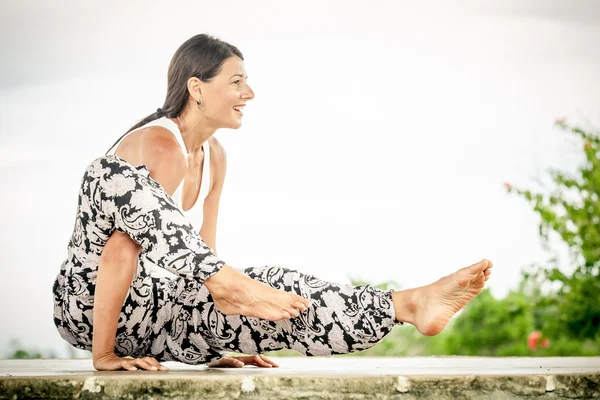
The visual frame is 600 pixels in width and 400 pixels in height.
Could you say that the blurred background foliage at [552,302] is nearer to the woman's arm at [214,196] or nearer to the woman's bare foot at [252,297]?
the woman's arm at [214,196]

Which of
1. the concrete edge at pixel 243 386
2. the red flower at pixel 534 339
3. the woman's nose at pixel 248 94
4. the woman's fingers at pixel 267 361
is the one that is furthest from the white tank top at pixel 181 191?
the red flower at pixel 534 339

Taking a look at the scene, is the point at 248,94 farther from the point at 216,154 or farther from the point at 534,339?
the point at 534,339

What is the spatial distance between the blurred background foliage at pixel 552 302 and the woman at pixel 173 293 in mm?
2904

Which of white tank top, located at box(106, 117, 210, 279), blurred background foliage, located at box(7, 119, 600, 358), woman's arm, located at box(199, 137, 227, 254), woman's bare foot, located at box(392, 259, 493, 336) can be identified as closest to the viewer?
woman's bare foot, located at box(392, 259, 493, 336)

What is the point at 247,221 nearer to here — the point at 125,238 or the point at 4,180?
the point at 4,180

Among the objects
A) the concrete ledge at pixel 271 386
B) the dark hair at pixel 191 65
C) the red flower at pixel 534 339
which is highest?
the dark hair at pixel 191 65

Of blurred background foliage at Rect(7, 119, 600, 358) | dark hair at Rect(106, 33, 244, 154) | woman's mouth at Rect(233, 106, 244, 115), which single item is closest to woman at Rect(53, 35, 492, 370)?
dark hair at Rect(106, 33, 244, 154)

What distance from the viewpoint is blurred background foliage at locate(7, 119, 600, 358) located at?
4469mm

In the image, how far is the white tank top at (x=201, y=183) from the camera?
1771 millimetres

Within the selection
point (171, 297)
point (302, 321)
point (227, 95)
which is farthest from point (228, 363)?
point (227, 95)

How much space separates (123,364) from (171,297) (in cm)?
22

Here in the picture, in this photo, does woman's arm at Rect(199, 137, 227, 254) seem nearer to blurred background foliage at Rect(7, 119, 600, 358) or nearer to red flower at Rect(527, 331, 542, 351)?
blurred background foliage at Rect(7, 119, 600, 358)

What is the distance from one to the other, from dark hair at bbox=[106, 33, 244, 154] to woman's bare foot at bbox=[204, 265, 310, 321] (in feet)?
2.06

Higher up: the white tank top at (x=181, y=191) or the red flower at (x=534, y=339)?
the white tank top at (x=181, y=191)
